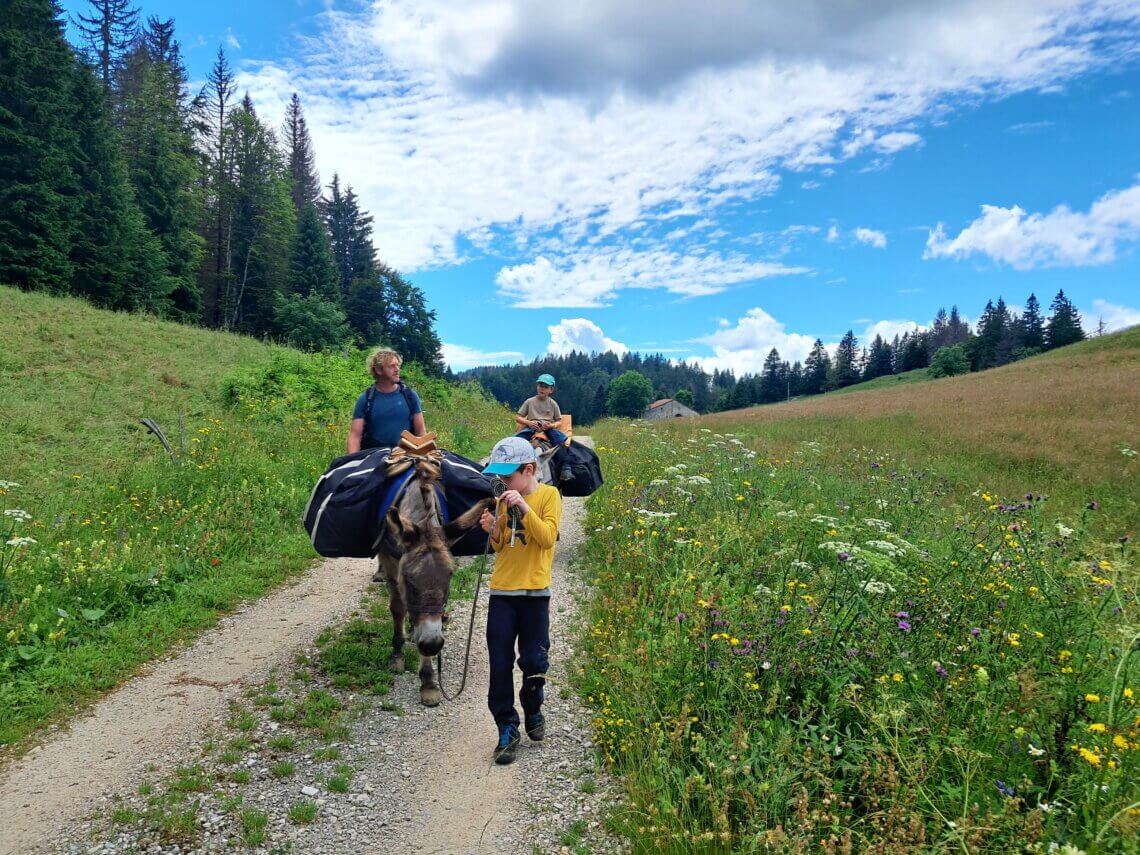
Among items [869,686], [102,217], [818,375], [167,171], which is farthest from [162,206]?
[818,375]

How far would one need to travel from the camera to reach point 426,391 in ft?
101

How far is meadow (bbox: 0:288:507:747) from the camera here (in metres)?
Result: 5.89

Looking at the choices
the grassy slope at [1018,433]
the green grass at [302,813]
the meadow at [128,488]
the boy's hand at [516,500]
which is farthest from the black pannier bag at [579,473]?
the grassy slope at [1018,433]

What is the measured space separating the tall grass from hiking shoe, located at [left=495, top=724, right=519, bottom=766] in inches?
27.0

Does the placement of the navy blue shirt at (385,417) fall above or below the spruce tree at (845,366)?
below

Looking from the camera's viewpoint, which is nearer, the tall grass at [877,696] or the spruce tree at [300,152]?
the tall grass at [877,696]

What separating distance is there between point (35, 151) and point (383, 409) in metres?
31.5

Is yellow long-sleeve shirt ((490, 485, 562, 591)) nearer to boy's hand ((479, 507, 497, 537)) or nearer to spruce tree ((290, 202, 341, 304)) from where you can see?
boy's hand ((479, 507, 497, 537))

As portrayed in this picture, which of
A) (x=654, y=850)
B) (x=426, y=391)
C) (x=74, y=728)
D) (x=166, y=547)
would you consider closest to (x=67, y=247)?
(x=426, y=391)

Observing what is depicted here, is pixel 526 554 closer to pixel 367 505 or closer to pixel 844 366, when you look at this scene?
pixel 367 505

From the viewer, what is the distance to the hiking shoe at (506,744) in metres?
4.34

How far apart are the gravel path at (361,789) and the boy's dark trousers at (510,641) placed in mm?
478

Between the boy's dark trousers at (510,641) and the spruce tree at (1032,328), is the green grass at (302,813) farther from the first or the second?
the spruce tree at (1032,328)

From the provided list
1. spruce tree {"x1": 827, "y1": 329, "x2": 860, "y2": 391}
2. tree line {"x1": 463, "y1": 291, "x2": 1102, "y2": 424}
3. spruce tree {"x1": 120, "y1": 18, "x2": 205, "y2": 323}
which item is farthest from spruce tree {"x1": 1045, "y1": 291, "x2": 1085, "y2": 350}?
spruce tree {"x1": 120, "y1": 18, "x2": 205, "y2": 323}
